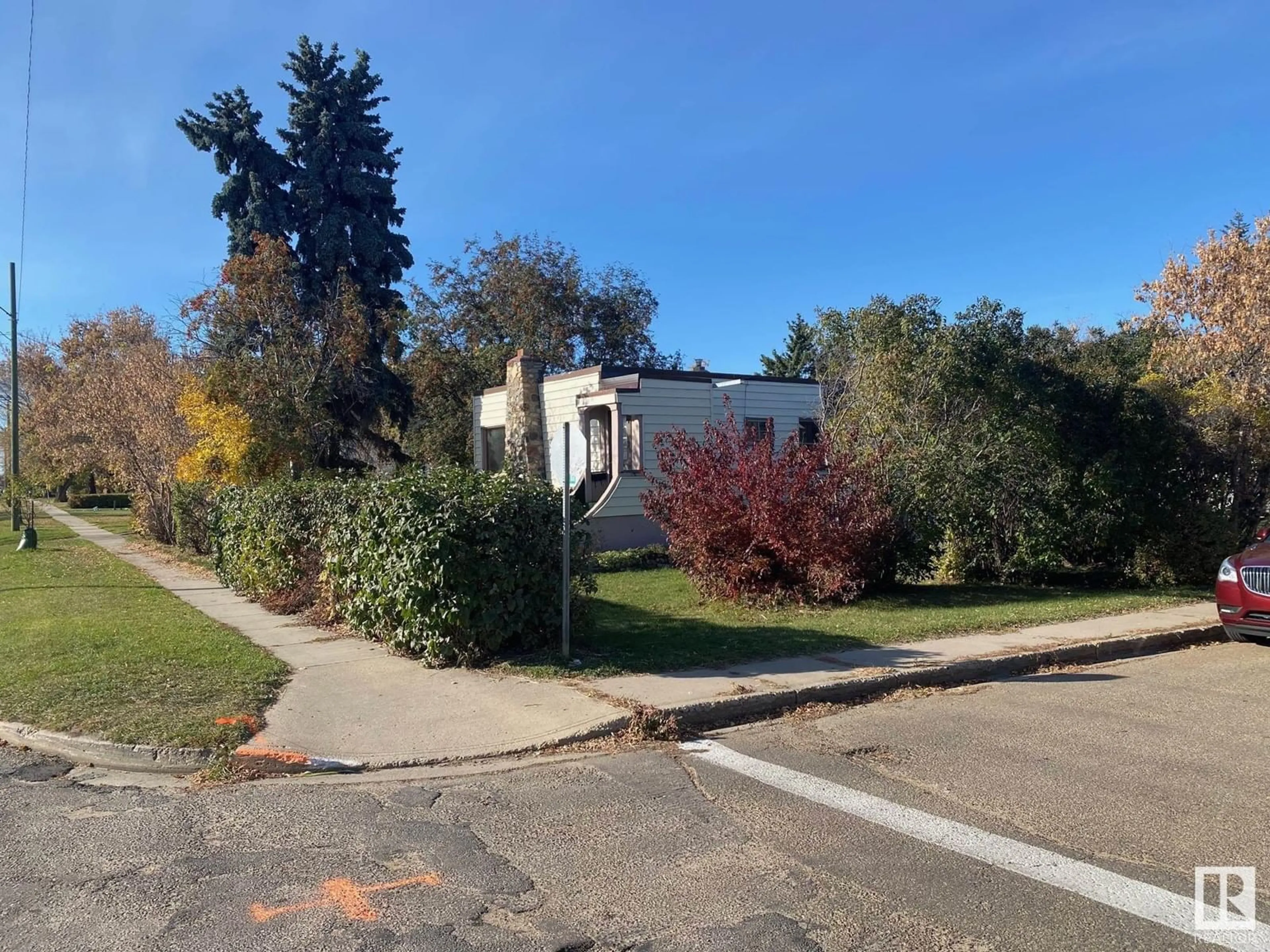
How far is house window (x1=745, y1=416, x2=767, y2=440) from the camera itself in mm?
13023

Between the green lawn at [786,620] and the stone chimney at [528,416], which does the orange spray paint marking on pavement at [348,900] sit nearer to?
the green lawn at [786,620]

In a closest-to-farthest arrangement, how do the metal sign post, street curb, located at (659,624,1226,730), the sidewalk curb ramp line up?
the sidewalk curb ramp → street curb, located at (659,624,1226,730) → the metal sign post

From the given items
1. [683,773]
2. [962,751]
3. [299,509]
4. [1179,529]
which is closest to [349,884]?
[683,773]

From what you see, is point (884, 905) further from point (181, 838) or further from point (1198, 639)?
point (1198, 639)

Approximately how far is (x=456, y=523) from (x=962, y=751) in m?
4.62

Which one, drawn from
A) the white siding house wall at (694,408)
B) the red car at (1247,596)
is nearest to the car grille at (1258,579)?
the red car at (1247,596)

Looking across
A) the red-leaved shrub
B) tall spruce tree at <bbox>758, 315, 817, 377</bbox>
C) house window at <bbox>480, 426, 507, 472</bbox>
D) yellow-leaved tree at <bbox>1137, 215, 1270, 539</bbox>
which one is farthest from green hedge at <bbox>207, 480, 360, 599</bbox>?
tall spruce tree at <bbox>758, 315, 817, 377</bbox>

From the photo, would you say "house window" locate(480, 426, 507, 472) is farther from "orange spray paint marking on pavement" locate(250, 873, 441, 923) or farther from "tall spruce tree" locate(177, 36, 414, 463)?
"orange spray paint marking on pavement" locate(250, 873, 441, 923)

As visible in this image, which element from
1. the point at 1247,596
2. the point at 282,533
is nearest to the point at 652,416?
the point at 282,533

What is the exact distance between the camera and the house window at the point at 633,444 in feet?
60.4

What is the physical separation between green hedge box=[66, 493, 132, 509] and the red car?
50.9 m

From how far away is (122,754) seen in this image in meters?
6.32

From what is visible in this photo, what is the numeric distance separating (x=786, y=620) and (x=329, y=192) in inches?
1027

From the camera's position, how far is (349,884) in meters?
4.25
